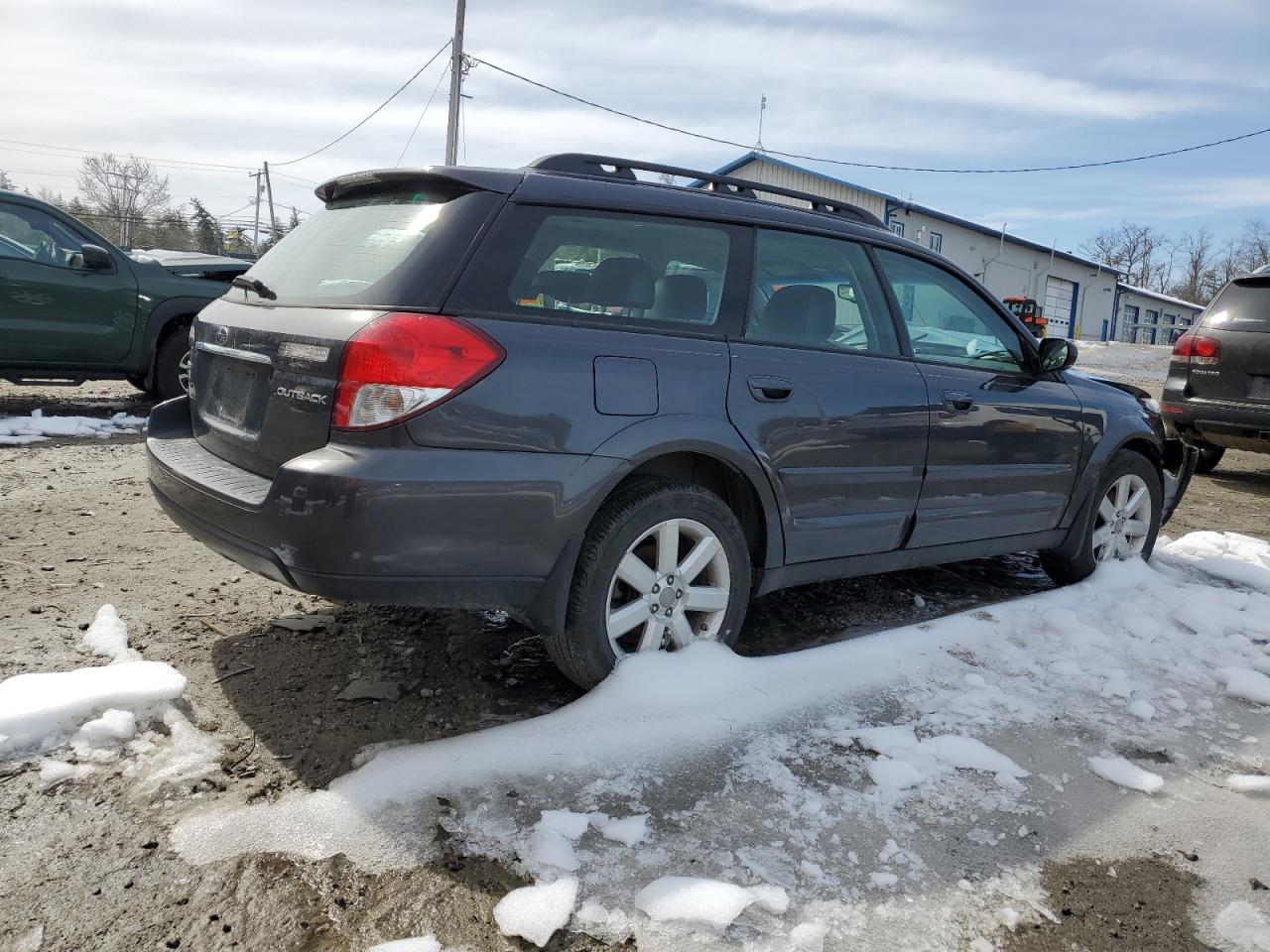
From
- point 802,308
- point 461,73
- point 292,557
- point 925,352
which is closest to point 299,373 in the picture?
point 292,557

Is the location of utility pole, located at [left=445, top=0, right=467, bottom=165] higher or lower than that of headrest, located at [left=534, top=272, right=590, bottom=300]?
higher

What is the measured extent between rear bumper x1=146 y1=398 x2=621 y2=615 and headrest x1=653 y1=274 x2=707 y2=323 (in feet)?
1.96

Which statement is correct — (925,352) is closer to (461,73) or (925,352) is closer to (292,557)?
(292,557)

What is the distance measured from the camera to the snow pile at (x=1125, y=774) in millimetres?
2732

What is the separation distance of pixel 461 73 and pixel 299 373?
21.0 m

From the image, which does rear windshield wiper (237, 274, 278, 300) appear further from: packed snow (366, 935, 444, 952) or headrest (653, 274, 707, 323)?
packed snow (366, 935, 444, 952)

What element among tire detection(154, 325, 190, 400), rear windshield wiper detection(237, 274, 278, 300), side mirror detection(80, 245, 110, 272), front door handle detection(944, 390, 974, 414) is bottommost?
tire detection(154, 325, 190, 400)

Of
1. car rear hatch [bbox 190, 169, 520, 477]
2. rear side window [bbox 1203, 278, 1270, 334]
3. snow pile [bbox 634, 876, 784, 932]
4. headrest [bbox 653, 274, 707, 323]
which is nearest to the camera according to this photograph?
snow pile [bbox 634, 876, 784, 932]

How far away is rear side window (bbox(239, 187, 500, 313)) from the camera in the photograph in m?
2.67

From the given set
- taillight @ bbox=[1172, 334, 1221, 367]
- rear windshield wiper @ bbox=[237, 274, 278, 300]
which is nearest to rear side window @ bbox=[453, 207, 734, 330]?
rear windshield wiper @ bbox=[237, 274, 278, 300]

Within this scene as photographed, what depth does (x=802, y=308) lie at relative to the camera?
3.44 m

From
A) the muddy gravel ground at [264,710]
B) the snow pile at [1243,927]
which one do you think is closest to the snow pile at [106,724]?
the muddy gravel ground at [264,710]

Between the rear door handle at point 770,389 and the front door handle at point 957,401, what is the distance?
0.90m

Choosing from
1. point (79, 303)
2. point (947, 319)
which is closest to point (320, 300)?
point (947, 319)
